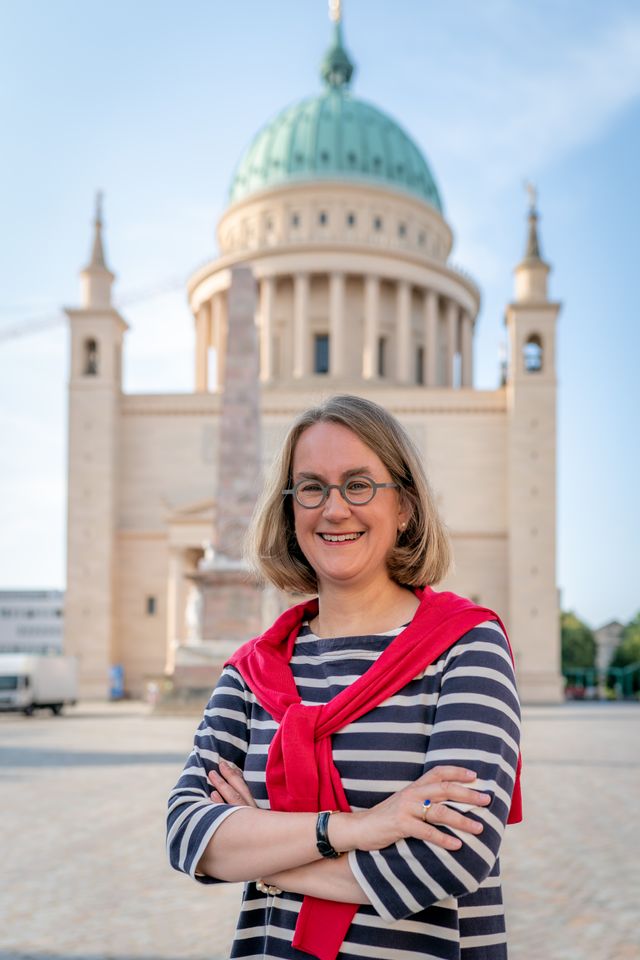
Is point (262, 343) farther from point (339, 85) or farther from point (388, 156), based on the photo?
point (339, 85)

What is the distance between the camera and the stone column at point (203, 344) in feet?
225

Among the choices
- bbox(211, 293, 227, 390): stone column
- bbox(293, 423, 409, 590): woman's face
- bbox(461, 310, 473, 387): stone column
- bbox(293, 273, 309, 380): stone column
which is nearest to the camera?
bbox(293, 423, 409, 590): woman's face

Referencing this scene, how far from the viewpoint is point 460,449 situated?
55688 mm

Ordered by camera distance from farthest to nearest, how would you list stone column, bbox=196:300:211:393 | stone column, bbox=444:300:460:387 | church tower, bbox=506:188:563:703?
stone column, bbox=196:300:211:393
stone column, bbox=444:300:460:387
church tower, bbox=506:188:563:703

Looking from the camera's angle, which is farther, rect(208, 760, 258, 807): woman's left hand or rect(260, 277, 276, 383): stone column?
rect(260, 277, 276, 383): stone column

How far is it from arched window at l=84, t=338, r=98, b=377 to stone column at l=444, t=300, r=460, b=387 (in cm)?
2263

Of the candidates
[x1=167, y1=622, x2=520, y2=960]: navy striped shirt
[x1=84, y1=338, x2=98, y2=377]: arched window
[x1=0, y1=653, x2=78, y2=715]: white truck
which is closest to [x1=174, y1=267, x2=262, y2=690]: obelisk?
[x1=0, y1=653, x2=78, y2=715]: white truck

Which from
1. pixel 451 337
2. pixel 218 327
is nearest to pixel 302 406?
pixel 218 327

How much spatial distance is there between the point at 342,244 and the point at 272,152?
10.3 m

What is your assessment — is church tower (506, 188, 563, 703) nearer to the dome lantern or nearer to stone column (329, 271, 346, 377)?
stone column (329, 271, 346, 377)

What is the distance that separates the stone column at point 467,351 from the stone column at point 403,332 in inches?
279

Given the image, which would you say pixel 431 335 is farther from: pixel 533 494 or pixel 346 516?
pixel 346 516

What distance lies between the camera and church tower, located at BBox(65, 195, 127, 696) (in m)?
52.2

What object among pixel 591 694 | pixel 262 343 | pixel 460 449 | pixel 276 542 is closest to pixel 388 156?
pixel 262 343
